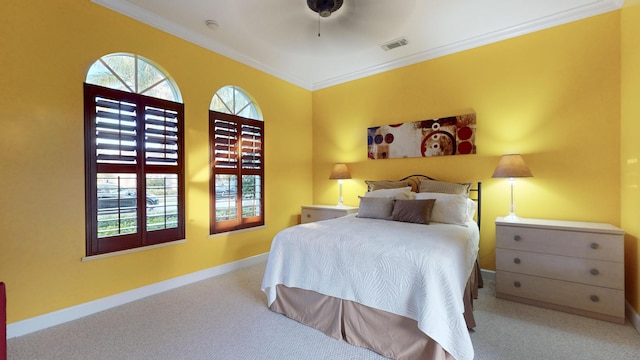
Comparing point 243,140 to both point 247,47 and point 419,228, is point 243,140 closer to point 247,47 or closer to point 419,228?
point 247,47

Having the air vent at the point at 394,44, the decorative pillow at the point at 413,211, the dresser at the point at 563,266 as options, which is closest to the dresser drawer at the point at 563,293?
the dresser at the point at 563,266

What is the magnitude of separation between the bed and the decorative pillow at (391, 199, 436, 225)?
1 centimetres

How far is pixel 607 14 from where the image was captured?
268cm

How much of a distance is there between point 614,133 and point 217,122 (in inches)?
173

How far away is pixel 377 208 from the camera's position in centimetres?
317

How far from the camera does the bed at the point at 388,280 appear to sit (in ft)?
5.41

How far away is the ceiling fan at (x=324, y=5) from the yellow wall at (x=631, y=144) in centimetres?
258

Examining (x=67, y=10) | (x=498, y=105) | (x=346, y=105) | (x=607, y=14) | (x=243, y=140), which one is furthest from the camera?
(x=346, y=105)

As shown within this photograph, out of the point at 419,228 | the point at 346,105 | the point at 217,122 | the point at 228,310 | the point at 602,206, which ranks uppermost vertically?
the point at 346,105

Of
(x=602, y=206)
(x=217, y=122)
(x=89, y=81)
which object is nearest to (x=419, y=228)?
(x=602, y=206)

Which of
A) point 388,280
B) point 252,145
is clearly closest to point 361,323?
point 388,280

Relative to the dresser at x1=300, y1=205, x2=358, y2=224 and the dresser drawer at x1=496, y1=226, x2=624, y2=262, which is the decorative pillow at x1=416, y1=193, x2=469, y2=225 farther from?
the dresser at x1=300, y1=205, x2=358, y2=224

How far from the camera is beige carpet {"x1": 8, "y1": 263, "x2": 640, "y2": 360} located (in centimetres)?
188

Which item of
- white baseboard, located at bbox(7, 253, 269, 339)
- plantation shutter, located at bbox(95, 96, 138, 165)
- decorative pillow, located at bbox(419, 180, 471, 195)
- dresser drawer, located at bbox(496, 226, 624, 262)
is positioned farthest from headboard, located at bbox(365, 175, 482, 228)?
plantation shutter, located at bbox(95, 96, 138, 165)
